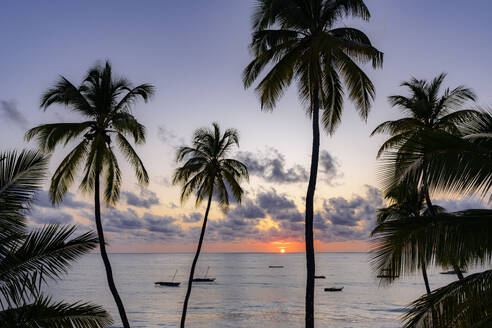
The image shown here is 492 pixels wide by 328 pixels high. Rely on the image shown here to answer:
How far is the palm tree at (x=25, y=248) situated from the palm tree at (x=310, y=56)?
929 cm

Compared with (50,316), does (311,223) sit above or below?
above

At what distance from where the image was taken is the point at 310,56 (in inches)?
580

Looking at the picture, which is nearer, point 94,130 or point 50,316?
point 50,316

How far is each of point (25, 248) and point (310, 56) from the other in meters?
11.0

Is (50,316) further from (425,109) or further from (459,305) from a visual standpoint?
(425,109)

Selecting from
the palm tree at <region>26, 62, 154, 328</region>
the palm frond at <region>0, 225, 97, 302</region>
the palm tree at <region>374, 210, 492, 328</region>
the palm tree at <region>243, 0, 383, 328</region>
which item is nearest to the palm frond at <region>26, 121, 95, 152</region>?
the palm tree at <region>26, 62, 154, 328</region>

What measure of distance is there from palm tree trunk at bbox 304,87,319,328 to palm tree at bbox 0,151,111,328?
29.3 feet

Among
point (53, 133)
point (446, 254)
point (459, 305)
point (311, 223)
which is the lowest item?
point (459, 305)

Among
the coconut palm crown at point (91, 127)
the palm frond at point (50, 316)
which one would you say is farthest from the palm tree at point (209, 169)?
the palm frond at point (50, 316)

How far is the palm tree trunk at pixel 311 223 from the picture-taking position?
14.2 meters

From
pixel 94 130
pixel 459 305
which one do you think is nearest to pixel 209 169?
pixel 94 130

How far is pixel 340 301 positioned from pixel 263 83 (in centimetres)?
5785

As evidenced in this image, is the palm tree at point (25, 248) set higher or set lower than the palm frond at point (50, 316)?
higher

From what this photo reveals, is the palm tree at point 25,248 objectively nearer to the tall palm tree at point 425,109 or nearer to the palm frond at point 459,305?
the palm frond at point 459,305
